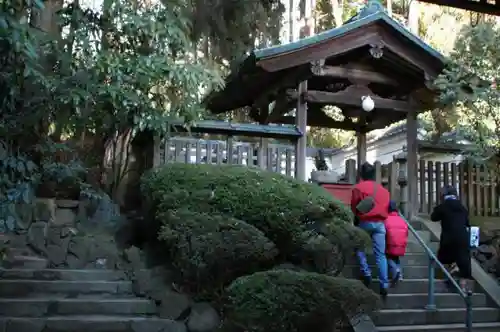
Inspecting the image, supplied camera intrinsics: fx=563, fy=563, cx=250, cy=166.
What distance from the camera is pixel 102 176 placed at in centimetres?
1015

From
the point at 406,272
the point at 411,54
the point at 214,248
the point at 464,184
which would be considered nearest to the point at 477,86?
the point at 411,54

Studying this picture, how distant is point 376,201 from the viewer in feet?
27.0

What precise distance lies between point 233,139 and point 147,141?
5.07ft

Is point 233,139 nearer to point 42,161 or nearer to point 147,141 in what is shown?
point 147,141

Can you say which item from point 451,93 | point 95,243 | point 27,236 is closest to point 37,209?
→ point 27,236

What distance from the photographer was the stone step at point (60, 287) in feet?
24.3

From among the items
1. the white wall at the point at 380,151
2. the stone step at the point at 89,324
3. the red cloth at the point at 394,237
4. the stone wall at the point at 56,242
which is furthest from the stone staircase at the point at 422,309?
the white wall at the point at 380,151


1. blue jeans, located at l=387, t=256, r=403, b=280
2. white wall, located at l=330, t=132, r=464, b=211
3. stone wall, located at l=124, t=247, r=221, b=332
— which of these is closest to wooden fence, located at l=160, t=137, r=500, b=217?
blue jeans, located at l=387, t=256, r=403, b=280

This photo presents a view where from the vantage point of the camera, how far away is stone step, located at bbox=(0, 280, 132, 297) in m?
7.42

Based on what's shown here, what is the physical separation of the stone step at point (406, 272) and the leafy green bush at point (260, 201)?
1112 mm

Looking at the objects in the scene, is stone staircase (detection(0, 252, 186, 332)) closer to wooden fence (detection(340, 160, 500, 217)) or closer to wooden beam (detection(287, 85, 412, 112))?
wooden beam (detection(287, 85, 412, 112))

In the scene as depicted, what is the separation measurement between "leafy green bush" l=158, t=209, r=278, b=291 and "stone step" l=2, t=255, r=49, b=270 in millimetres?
1952

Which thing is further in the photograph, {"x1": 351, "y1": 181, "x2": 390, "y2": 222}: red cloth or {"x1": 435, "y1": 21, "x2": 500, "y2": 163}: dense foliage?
{"x1": 435, "y1": 21, "x2": 500, "y2": 163}: dense foliage

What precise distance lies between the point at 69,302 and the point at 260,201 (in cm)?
285
